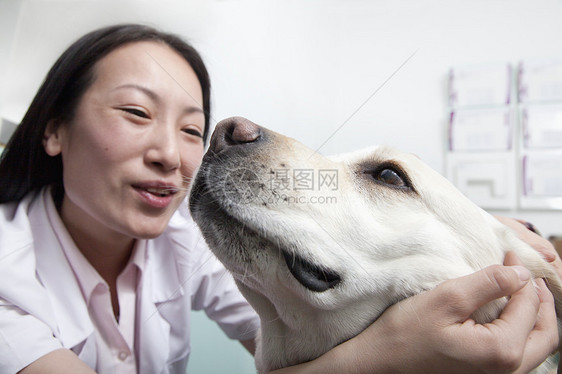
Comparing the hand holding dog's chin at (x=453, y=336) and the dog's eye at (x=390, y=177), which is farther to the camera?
the dog's eye at (x=390, y=177)

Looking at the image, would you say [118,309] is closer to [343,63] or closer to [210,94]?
[210,94]

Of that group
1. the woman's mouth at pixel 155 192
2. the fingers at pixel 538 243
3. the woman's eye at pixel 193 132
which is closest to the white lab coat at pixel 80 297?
the woman's mouth at pixel 155 192

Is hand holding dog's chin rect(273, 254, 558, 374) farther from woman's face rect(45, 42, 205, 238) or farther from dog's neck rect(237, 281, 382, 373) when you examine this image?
woman's face rect(45, 42, 205, 238)

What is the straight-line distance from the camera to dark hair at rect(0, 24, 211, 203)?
76cm

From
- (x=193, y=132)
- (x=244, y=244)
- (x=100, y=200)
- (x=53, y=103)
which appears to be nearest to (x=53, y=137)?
(x=53, y=103)

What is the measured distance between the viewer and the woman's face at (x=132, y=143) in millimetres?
697

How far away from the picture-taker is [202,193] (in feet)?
1.52

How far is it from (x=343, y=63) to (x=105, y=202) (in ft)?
2.67

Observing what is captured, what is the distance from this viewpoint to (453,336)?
1.44 feet

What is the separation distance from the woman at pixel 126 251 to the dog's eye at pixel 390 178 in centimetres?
19

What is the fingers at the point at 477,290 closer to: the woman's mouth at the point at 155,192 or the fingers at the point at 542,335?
the fingers at the point at 542,335

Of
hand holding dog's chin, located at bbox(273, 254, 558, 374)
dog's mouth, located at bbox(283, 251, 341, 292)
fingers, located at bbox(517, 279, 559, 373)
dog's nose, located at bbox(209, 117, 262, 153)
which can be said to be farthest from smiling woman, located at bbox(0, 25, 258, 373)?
fingers, located at bbox(517, 279, 559, 373)

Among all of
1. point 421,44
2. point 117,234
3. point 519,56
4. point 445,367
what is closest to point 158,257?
point 117,234

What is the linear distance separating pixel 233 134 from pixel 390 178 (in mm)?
307
